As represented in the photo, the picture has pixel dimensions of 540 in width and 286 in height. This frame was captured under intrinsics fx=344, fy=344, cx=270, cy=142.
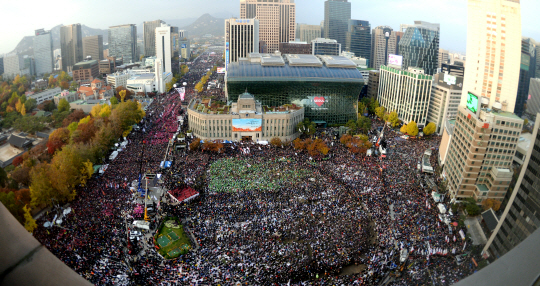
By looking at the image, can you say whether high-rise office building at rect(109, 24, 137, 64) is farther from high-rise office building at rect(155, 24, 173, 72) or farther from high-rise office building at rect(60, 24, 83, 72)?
high-rise office building at rect(155, 24, 173, 72)

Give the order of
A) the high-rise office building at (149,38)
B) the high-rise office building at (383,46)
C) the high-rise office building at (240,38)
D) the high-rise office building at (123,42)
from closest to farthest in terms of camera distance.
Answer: the high-rise office building at (240,38) < the high-rise office building at (383,46) < the high-rise office building at (123,42) < the high-rise office building at (149,38)

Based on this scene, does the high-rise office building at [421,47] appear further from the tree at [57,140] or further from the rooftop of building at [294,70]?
the tree at [57,140]

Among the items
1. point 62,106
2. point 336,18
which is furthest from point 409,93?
point 336,18

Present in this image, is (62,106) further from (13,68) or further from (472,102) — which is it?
(472,102)

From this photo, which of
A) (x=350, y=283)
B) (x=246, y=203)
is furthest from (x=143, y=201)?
(x=350, y=283)

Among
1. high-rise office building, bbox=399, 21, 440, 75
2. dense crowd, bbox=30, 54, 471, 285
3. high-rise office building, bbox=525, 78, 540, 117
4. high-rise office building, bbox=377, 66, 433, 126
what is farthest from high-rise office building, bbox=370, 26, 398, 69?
high-rise office building, bbox=525, 78, 540, 117

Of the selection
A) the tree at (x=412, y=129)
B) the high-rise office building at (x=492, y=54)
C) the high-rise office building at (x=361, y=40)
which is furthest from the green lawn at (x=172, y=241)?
the high-rise office building at (x=361, y=40)

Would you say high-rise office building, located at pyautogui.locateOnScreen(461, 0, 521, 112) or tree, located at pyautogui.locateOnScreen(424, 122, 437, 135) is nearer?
high-rise office building, located at pyautogui.locateOnScreen(461, 0, 521, 112)
